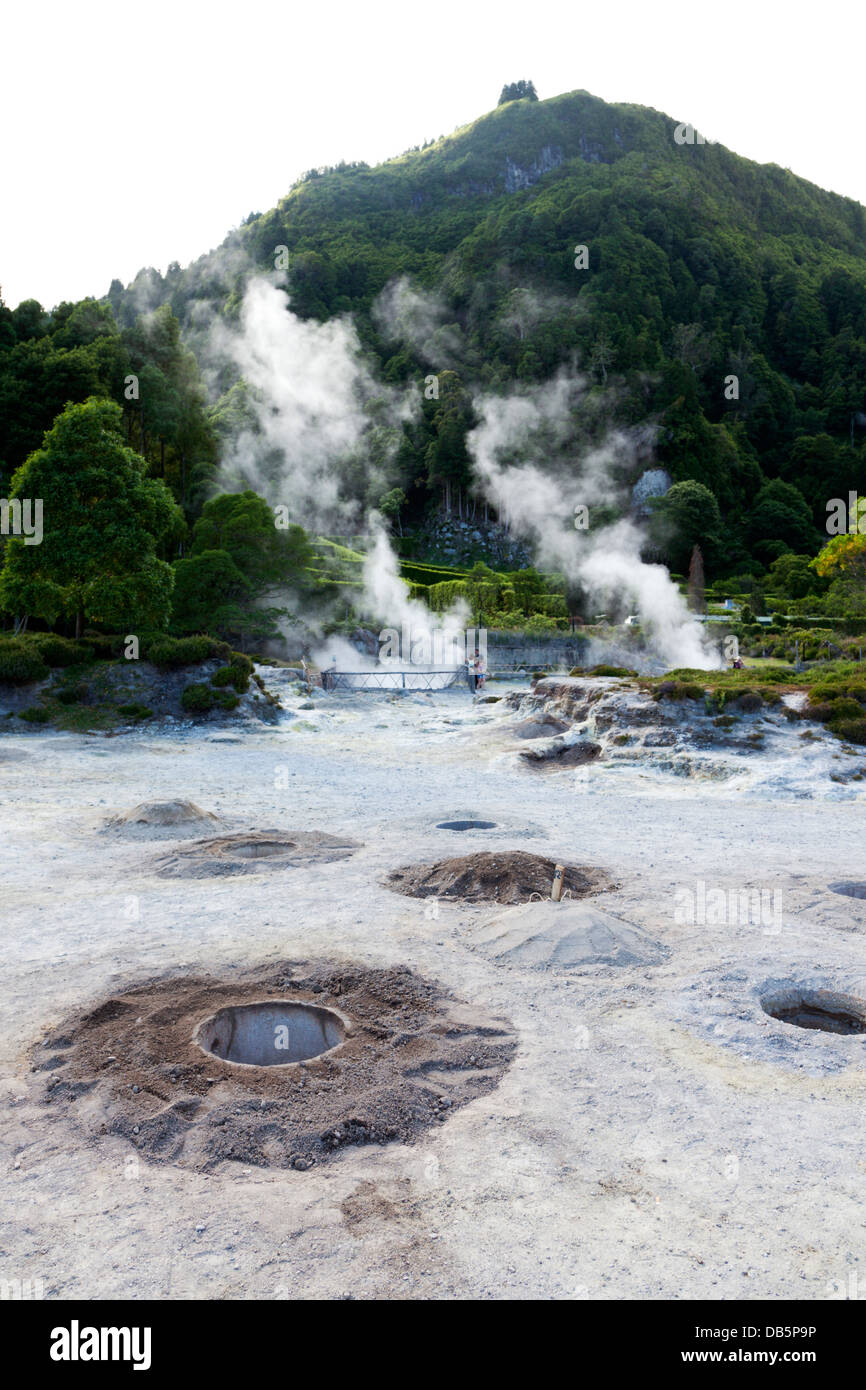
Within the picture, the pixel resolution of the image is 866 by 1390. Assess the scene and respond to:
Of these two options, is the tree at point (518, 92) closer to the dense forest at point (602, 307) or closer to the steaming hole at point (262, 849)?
the dense forest at point (602, 307)

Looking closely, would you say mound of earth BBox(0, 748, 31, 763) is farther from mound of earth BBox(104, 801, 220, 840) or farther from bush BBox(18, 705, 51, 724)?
mound of earth BBox(104, 801, 220, 840)

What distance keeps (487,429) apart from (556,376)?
462 inches

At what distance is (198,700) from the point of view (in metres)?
29.1

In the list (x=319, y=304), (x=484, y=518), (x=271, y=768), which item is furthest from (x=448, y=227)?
(x=271, y=768)

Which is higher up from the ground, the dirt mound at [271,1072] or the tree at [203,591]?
the tree at [203,591]

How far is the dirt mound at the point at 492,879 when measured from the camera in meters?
11.0

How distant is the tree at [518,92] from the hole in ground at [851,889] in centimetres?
22802

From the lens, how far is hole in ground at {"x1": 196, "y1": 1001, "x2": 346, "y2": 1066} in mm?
7047

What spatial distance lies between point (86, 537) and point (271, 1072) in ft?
88.0

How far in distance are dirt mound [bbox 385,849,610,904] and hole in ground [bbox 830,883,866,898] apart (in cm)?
304

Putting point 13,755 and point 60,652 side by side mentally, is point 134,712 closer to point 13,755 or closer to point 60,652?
point 60,652

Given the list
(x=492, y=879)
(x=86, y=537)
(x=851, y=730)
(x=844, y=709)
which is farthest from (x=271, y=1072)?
(x=86, y=537)

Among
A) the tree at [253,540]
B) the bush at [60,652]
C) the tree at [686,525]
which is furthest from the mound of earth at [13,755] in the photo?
the tree at [686,525]

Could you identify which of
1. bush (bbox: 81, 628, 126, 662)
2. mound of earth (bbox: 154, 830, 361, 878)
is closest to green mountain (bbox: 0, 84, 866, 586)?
bush (bbox: 81, 628, 126, 662)
